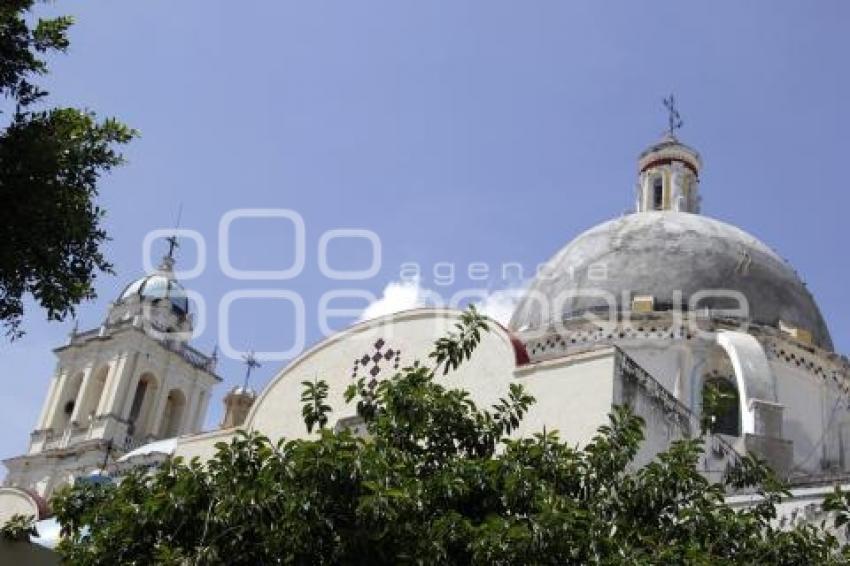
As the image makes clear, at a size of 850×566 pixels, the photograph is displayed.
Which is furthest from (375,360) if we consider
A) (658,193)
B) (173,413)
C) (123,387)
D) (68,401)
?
(68,401)

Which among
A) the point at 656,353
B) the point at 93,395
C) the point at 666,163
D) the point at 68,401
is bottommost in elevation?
the point at 656,353

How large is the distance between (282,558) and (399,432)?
1542 millimetres

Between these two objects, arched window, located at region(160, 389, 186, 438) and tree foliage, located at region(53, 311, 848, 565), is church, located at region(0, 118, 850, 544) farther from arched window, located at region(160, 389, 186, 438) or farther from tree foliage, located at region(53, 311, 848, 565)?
arched window, located at region(160, 389, 186, 438)

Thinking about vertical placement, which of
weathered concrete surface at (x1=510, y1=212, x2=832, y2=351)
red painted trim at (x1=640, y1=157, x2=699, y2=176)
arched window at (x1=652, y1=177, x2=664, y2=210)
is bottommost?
weathered concrete surface at (x1=510, y1=212, x2=832, y2=351)

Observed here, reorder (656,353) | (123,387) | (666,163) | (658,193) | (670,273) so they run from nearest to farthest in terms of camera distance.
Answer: (656,353) → (670,273) → (658,193) → (666,163) → (123,387)

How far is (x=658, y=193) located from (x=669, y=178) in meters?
0.44

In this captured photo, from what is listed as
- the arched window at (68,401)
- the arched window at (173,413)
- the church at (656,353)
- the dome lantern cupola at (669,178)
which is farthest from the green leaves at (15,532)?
the arched window at (173,413)

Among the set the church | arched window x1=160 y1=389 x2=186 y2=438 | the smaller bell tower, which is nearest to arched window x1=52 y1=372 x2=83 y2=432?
the smaller bell tower

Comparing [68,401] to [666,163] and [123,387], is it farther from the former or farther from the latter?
[666,163]

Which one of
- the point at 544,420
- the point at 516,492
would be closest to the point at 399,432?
the point at 516,492

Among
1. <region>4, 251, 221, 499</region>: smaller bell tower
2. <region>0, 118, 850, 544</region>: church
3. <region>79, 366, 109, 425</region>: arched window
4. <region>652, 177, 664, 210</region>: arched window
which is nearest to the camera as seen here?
<region>0, 118, 850, 544</region>: church

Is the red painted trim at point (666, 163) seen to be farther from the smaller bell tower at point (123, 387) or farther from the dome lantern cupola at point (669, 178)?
the smaller bell tower at point (123, 387)

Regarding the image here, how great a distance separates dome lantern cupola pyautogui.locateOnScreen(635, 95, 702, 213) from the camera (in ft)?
80.5

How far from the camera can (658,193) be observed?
24797 mm
